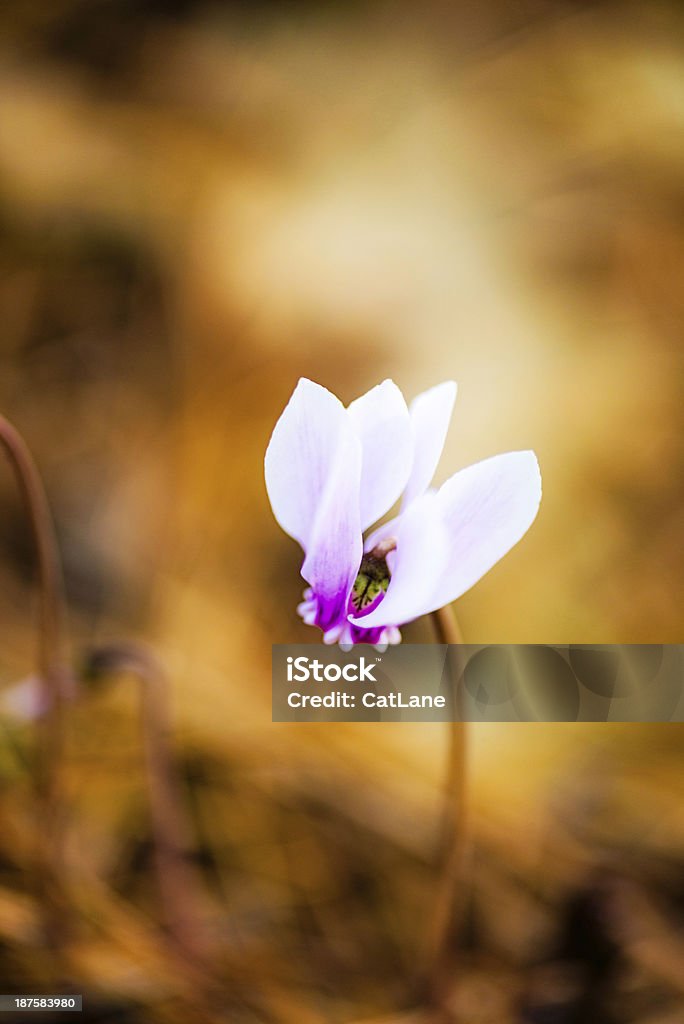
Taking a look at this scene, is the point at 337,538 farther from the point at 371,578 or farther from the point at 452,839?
the point at 452,839

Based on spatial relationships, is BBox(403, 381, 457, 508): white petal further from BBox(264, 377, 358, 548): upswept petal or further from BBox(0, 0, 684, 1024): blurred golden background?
BBox(0, 0, 684, 1024): blurred golden background

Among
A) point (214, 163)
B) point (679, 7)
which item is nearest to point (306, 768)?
point (214, 163)

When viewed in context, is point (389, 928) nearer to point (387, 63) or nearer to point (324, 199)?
point (324, 199)

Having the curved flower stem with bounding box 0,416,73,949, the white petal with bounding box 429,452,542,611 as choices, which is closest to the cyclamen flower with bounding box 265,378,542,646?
the white petal with bounding box 429,452,542,611

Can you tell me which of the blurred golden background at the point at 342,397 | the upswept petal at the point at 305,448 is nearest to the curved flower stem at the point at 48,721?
the blurred golden background at the point at 342,397

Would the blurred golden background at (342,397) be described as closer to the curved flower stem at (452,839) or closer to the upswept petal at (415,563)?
the curved flower stem at (452,839)
